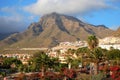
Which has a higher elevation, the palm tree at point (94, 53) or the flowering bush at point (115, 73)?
the palm tree at point (94, 53)

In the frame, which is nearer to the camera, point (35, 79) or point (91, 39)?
point (35, 79)

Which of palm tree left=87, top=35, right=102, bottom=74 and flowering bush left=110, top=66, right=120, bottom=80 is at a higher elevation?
palm tree left=87, top=35, right=102, bottom=74

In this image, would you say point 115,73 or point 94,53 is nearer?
point 115,73

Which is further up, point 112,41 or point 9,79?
point 112,41

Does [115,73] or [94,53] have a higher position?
[94,53]

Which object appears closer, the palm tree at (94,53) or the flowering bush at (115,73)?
the flowering bush at (115,73)

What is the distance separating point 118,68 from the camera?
195 ft

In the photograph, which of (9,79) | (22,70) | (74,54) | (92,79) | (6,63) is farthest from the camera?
(74,54)

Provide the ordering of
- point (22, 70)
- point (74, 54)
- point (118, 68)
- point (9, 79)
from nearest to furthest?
1. point (9, 79)
2. point (118, 68)
3. point (22, 70)
4. point (74, 54)

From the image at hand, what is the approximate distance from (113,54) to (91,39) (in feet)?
62.4

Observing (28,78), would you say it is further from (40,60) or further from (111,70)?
(111,70)

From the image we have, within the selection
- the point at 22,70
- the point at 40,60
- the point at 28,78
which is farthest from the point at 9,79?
the point at 22,70

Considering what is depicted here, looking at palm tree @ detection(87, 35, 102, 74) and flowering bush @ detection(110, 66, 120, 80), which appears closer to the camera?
flowering bush @ detection(110, 66, 120, 80)

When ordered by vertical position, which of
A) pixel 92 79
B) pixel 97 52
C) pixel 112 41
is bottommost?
pixel 92 79
